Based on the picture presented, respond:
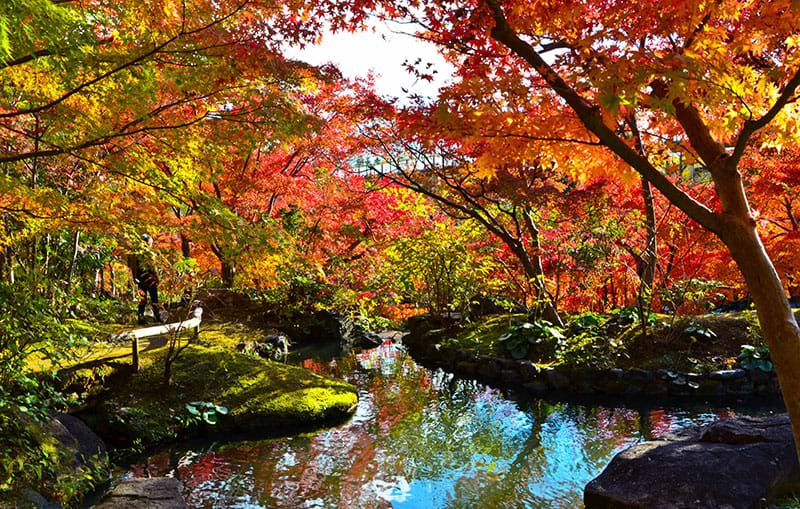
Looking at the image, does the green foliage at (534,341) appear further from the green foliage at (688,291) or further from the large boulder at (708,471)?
the large boulder at (708,471)

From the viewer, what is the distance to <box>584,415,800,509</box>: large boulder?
12.6ft

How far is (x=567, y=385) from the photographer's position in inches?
322

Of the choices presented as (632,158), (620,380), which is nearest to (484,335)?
(620,380)

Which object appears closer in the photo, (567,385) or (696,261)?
(567,385)

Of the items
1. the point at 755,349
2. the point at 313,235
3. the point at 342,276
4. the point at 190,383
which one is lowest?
the point at 190,383

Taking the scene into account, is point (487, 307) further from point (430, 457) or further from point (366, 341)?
point (430, 457)

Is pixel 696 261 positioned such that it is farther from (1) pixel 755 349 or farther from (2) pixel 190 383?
(2) pixel 190 383

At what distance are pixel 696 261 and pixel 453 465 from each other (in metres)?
7.75

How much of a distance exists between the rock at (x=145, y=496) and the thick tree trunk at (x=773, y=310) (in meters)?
4.36

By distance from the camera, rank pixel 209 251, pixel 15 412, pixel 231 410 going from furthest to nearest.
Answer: pixel 209 251, pixel 231 410, pixel 15 412

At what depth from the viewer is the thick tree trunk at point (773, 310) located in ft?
10.3

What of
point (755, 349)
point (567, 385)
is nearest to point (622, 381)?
point (567, 385)

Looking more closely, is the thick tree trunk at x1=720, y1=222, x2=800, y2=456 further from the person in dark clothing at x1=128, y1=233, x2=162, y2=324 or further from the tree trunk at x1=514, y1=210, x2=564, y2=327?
the person in dark clothing at x1=128, y1=233, x2=162, y2=324

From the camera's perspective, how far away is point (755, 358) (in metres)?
7.60
